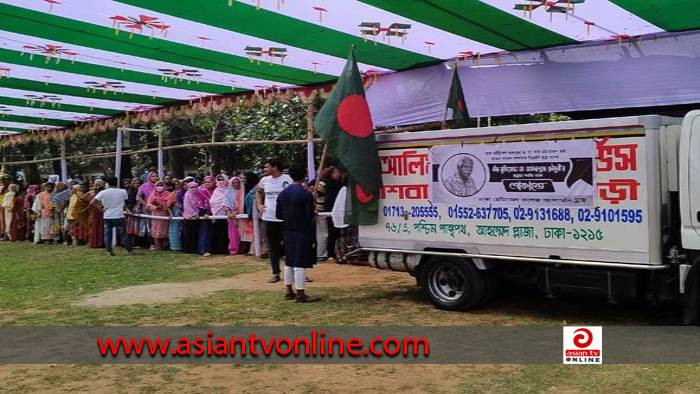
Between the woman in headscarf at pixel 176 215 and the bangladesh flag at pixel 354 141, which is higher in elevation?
the bangladesh flag at pixel 354 141

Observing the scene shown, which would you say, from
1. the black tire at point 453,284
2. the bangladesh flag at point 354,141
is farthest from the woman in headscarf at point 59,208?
the black tire at point 453,284

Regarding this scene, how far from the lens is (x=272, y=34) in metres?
8.41

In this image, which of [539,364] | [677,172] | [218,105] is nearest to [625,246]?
[677,172]

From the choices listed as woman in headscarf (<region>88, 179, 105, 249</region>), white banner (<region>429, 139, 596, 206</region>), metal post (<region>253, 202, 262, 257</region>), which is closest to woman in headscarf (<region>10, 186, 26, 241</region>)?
woman in headscarf (<region>88, 179, 105, 249</region>)

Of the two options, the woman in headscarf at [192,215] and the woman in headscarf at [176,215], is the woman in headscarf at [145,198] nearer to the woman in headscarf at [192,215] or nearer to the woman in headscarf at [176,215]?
the woman in headscarf at [176,215]

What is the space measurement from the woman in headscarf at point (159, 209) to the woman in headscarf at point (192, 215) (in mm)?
548

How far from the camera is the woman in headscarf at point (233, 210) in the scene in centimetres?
1248

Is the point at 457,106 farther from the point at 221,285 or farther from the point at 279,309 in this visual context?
the point at 221,285

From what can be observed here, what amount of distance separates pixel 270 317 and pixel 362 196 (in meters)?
1.67

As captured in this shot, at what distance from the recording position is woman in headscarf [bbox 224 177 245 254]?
12.5 meters

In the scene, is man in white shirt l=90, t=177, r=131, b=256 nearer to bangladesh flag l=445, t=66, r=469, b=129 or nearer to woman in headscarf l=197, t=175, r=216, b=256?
woman in headscarf l=197, t=175, r=216, b=256

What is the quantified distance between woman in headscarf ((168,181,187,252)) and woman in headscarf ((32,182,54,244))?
428 centimetres

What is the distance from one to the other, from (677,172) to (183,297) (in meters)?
5.65

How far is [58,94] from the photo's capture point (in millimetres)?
12570
